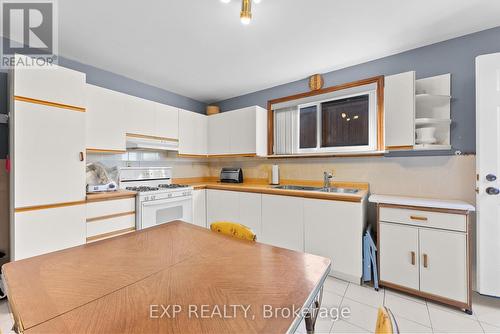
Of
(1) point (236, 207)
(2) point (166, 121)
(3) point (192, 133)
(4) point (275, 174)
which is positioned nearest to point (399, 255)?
(4) point (275, 174)

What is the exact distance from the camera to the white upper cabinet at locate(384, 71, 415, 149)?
2.04m

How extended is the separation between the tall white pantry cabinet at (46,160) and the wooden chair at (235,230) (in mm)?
A: 1472

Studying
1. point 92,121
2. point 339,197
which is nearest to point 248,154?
point 339,197

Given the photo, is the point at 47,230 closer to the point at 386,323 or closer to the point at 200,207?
the point at 200,207

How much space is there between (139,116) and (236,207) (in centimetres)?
169

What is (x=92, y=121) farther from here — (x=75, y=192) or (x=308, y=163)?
(x=308, y=163)

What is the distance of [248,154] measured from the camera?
10.3 ft

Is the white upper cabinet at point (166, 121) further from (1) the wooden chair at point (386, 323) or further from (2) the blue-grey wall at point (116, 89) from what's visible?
(1) the wooden chair at point (386, 323)

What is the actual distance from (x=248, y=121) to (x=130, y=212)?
1886 mm

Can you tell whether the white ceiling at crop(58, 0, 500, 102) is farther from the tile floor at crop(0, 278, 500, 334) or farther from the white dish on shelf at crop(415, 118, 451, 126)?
the tile floor at crop(0, 278, 500, 334)

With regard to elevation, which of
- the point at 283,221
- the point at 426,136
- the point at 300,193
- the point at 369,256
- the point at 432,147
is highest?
the point at 426,136

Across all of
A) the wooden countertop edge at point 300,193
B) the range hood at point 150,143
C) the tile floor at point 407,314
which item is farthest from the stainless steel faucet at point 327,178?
the range hood at point 150,143

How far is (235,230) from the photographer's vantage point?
4.62ft

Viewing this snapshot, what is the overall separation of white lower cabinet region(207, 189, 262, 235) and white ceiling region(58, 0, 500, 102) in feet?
5.28
